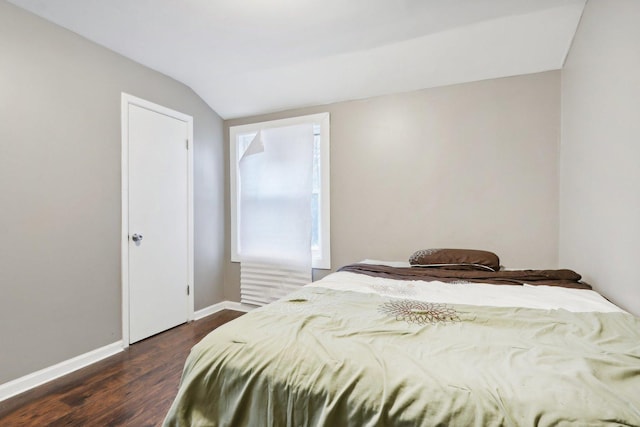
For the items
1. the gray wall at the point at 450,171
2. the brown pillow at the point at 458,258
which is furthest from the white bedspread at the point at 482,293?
the gray wall at the point at 450,171

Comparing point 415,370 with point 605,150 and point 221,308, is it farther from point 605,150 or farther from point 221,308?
point 221,308

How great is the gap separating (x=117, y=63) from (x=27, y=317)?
202 centimetres

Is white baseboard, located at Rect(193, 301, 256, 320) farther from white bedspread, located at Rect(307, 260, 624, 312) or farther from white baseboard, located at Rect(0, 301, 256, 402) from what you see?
white bedspread, located at Rect(307, 260, 624, 312)

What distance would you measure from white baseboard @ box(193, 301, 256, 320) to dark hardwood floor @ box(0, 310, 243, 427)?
71 cm

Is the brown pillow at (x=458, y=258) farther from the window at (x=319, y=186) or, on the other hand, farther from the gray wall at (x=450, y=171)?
the window at (x=319, y=186)

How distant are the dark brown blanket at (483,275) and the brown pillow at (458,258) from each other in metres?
0.08

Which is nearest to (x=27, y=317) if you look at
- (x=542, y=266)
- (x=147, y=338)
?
(x=147, y=338)

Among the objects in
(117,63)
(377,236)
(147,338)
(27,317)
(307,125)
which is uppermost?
(117,63)

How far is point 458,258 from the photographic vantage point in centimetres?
214

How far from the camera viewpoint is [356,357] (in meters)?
0.85

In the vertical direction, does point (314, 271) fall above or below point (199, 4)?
below

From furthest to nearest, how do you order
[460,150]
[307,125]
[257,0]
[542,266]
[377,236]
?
[307,125]
[377,236]
[460,150]
[542,266]
[257,0]

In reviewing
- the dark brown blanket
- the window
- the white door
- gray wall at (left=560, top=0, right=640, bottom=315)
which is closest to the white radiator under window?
the window

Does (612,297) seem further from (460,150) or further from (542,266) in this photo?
(460,150)
